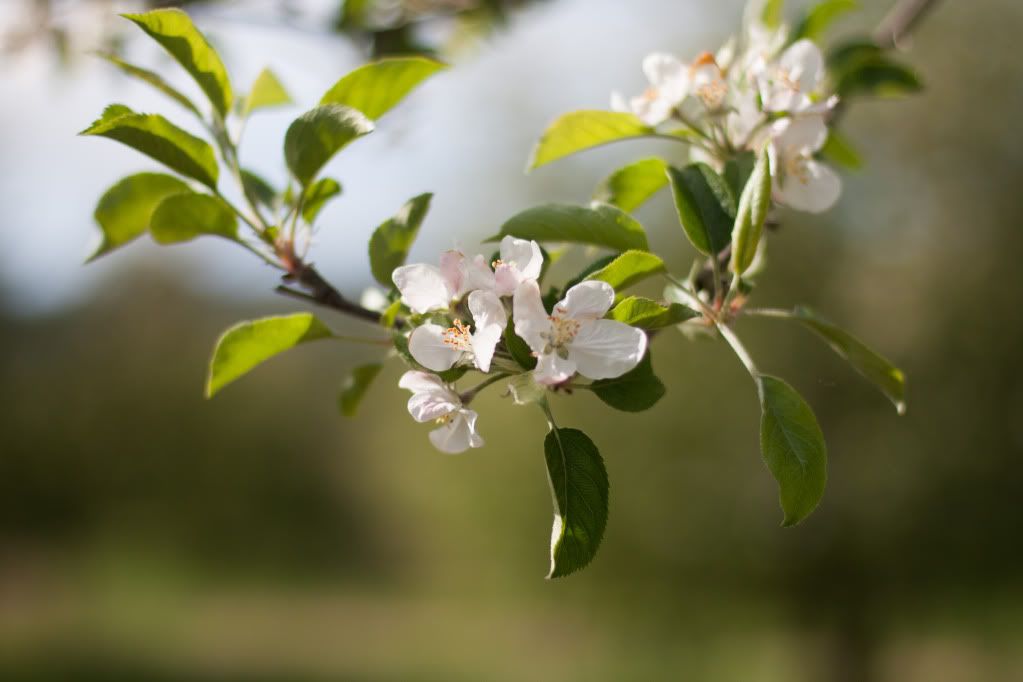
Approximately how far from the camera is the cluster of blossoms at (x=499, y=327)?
0.60m

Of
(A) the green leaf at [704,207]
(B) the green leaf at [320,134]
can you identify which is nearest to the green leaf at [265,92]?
(B) the green leaf at [320,134]

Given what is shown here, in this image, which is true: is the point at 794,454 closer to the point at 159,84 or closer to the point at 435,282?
the point at 435,282

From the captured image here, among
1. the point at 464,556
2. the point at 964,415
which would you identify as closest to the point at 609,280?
the point at 964,415

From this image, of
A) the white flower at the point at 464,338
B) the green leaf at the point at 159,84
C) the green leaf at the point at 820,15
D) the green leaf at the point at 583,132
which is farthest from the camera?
the green leaf at the point at 820,15

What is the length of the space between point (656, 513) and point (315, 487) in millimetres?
11735

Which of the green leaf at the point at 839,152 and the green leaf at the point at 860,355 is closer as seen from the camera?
the green leaf at the point at 860,355

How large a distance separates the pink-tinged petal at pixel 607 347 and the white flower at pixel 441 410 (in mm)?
93

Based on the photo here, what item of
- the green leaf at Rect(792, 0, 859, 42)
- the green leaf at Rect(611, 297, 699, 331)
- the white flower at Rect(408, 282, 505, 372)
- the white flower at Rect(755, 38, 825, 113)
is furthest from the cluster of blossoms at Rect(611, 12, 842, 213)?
the white flower at Rect(408, 282, 505, 372)

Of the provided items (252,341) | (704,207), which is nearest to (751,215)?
(704,207)

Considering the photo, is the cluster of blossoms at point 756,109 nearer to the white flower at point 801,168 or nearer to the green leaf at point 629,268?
the white flower at point 801,168

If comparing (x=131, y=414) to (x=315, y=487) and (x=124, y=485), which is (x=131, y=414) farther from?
(x=315, y=487)

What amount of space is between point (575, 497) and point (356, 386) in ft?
1.25

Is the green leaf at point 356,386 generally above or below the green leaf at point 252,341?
below

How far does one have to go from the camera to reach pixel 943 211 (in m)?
7.23
